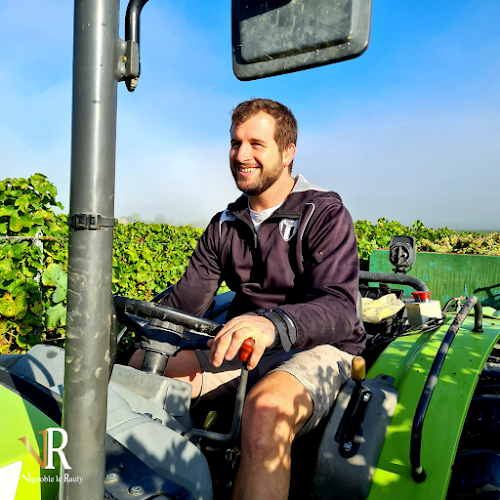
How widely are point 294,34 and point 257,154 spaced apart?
1334 mm

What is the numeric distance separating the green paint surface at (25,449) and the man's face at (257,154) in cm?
142

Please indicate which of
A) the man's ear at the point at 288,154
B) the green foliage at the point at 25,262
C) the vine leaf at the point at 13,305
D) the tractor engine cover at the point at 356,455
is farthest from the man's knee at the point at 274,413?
the vine leaf at the point at 13,305

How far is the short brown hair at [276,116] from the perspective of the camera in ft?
7.02

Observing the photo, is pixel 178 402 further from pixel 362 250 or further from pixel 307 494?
pixel 362 250

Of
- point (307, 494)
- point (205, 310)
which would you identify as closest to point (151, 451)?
point (307, 494)

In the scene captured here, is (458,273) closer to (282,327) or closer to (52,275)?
(52,275)

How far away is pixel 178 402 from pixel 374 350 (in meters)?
1.02

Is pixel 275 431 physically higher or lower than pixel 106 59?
lower

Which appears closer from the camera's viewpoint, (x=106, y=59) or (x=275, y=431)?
(x=106, y=59)

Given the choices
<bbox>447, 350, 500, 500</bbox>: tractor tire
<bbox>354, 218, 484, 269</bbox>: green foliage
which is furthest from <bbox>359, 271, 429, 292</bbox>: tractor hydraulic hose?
<bbox>354, 218, 484, 269</bbox>: green foliage

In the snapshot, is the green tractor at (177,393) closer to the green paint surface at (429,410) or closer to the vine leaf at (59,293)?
the green paint surface at (429,410)

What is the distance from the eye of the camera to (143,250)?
598 cm

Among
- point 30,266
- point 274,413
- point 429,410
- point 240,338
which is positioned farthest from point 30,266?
point 429,410

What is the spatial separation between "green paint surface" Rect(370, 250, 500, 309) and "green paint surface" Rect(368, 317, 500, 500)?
419 cm
